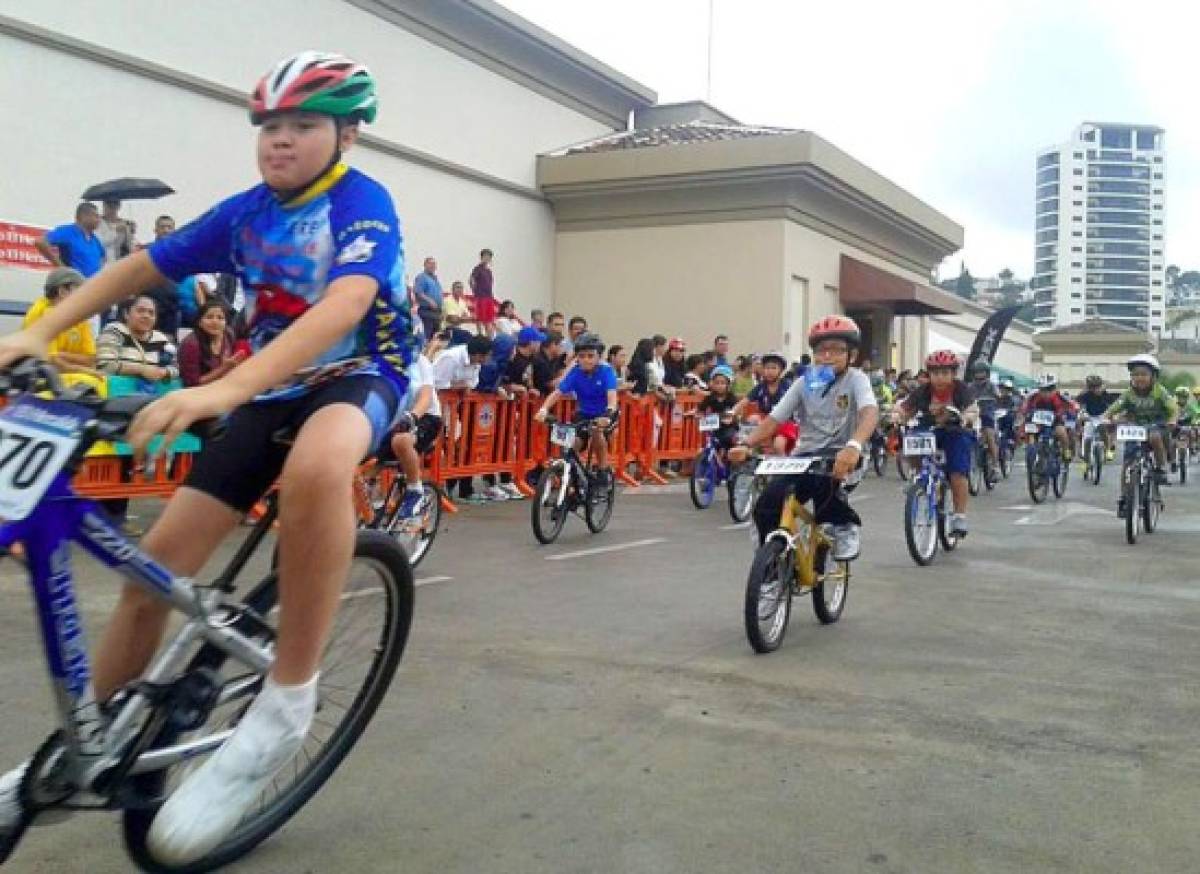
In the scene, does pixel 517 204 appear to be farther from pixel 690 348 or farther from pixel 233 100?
pixel 233 100

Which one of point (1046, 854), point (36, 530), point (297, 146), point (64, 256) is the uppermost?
point (64, 256)

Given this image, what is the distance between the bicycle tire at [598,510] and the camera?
1123cm

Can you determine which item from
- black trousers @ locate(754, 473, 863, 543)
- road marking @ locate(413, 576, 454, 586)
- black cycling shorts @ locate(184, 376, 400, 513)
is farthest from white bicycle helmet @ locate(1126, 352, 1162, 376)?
black cycling shorts @ locate(184, 376, 400, 513)

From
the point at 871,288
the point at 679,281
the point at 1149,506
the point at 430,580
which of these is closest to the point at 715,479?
the point at 1149,506

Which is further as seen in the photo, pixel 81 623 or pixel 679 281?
pixel 679 281

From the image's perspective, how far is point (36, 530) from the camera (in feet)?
8.50

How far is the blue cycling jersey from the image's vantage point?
3131mm

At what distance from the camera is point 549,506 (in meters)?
10.5

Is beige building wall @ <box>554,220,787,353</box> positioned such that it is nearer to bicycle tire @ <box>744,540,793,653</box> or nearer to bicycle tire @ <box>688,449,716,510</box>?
bicycle tire @ <box>688,449,716,510</box>

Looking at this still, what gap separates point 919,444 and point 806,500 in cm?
342

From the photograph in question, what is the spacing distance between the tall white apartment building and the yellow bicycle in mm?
154080

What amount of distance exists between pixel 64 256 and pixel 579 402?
5223mm

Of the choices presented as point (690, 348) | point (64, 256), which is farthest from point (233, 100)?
point (690, 348)

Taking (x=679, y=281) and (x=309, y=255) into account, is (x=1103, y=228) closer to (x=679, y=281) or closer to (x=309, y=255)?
(x=679, y=281)
